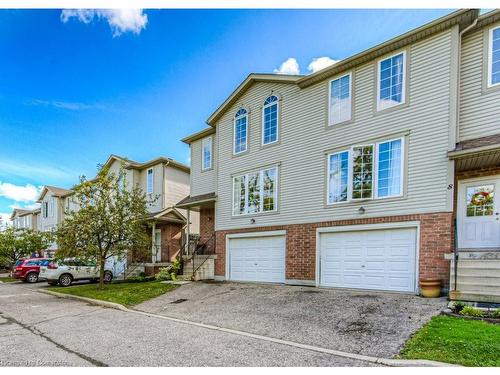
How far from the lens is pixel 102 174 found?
1534 centimetres

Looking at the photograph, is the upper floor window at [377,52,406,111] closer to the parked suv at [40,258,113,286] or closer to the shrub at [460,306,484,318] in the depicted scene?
the shrub at [460,306,484,318]

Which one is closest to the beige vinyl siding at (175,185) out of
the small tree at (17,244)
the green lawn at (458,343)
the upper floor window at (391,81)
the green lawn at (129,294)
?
the green lawn at (129,294)

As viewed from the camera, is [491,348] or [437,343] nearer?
[491,348]

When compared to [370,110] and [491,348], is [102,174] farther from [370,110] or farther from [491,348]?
[491,348]

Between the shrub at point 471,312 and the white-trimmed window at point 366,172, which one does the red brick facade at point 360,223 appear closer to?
the white-trimmed window at point 366,172

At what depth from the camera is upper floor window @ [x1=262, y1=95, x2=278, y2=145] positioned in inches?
561

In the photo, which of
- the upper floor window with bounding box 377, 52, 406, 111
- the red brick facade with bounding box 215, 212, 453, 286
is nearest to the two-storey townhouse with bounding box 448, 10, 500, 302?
the red brick facade with bounding box 215, 212, 453, 286

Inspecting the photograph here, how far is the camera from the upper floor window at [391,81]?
1079 centimetres

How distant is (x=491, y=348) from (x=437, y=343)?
0.74m

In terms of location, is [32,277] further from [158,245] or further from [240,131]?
[240,131]

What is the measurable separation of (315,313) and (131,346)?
172 inches

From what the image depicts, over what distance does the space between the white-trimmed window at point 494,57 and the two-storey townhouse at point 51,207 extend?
3358 centimetres

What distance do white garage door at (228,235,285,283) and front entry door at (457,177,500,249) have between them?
626 centimetres
